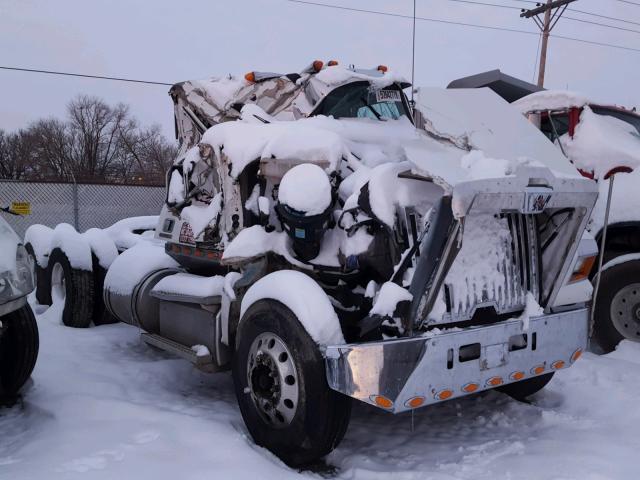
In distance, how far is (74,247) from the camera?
6699 mm

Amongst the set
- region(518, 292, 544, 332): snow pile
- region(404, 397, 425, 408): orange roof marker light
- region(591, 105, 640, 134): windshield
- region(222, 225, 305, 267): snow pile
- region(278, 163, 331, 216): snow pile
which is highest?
region(591, 105, 640, 134): windshield

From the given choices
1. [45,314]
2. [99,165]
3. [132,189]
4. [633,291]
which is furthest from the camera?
[99,165]

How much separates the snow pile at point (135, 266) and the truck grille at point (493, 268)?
9.46 feet

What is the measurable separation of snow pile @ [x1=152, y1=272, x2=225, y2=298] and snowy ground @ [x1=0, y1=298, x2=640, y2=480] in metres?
0.79

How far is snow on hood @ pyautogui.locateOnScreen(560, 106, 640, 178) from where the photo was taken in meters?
5.64

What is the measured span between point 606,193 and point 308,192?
385 cm

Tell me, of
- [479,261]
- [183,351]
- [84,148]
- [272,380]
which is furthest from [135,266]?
[84,148]

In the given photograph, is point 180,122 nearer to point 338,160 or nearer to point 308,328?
point 338,160

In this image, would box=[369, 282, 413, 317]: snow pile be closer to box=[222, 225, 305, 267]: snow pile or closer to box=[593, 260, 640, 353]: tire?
box=[222, 225, 305, 267]: snow pile

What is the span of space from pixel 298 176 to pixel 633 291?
3.86 metres

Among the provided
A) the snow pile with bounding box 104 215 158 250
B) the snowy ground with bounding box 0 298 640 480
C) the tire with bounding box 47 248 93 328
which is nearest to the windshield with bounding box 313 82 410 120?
the snowy ground with bounding box 0 298 640 480

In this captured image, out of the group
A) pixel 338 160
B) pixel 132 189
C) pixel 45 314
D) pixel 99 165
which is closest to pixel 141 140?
pixel 99 165

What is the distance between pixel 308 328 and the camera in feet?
10.6

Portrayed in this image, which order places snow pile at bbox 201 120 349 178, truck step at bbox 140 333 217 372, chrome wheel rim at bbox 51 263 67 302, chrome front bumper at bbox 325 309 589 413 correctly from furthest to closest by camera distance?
chrome wheel rim at bbox 51 263 67 302, truck step at bbox 140 333 217 372, snow pile at bbox 201 120 349 178, chrome front bumper at bbox 325 309 589 413
